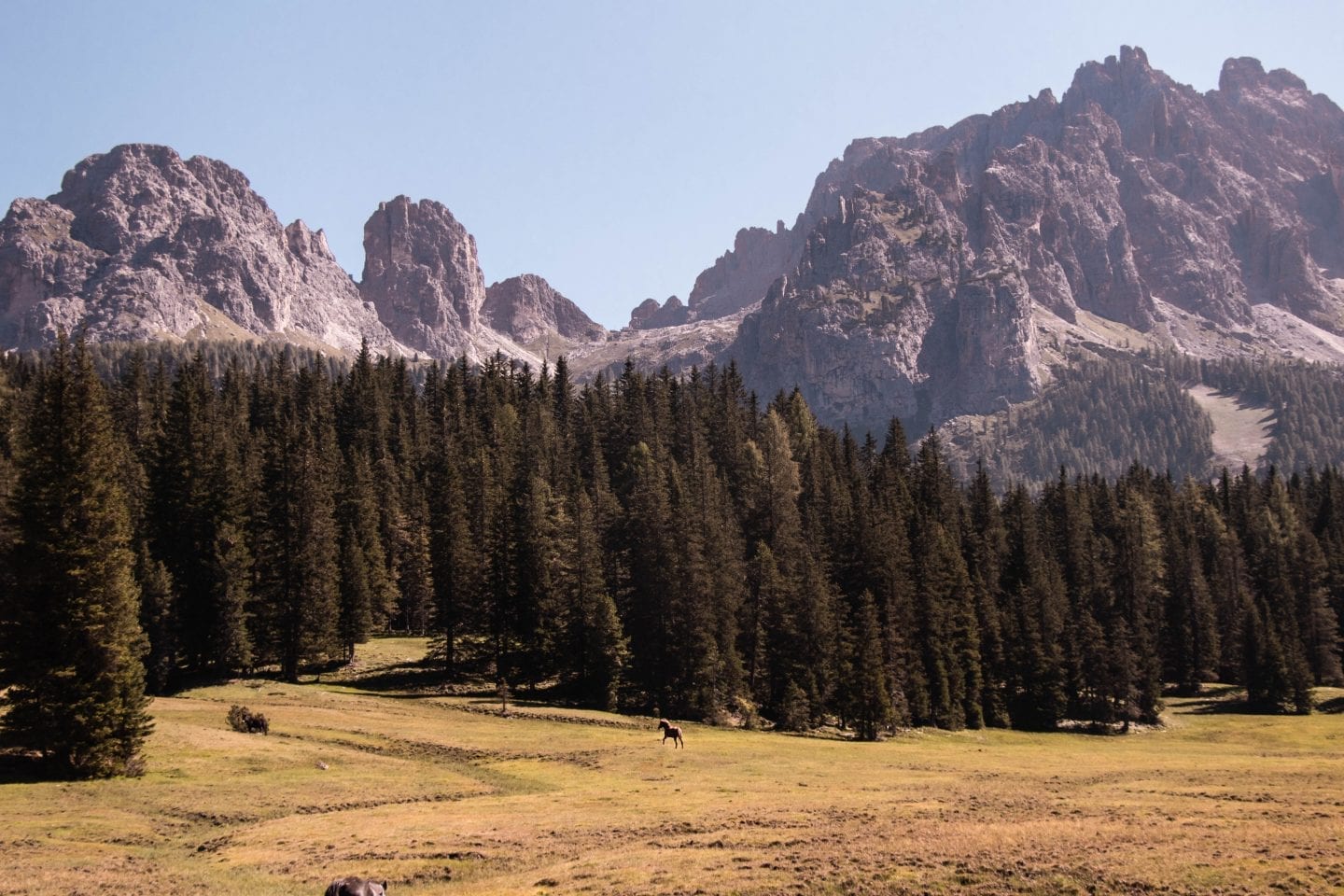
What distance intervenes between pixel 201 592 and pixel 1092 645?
248 ft

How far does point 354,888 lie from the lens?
1033 inches

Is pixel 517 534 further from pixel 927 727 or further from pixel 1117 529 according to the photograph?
pixel 1117 529

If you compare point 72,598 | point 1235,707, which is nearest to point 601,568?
point 72,598

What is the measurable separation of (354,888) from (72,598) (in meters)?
26.2

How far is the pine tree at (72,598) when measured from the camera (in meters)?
42.8

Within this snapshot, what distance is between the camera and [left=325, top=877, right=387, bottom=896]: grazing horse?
26219mm

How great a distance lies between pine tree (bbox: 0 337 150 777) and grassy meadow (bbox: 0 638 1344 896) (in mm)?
2638

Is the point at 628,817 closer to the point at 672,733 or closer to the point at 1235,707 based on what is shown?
the point at 672,733

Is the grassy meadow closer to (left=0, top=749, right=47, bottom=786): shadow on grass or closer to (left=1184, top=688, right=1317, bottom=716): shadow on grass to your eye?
(left=0, top=749, right=47, bottom=786): shadow on grass

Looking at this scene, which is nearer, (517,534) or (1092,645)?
(517,534)

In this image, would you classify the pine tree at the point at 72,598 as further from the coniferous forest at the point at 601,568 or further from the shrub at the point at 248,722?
the shrub at the point at 248,722

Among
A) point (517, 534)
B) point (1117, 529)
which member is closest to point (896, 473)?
point (1117, 529)

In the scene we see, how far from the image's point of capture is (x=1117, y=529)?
446 feet

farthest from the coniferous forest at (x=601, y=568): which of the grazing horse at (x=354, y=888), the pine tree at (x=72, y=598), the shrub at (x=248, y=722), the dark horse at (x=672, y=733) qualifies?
the grazing horse at (x=354, y=888)
